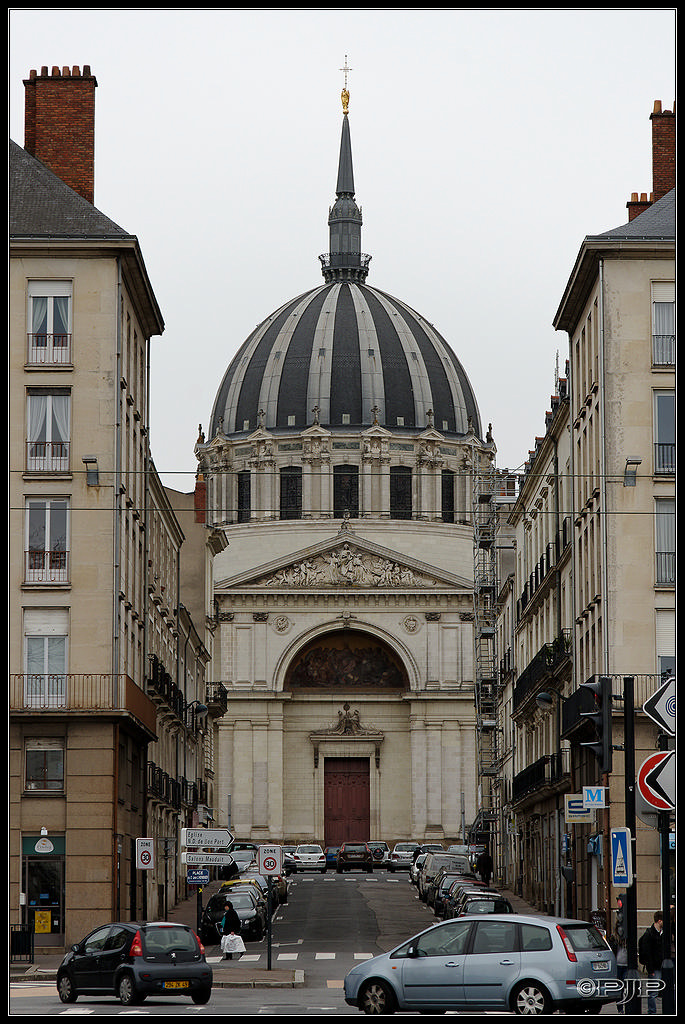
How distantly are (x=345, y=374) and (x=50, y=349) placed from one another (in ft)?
259

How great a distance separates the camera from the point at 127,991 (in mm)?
26031

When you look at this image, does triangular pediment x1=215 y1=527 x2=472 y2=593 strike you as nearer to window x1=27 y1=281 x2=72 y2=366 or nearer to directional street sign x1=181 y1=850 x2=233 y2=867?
window x1=27 y1=281 x2=72 y2=366

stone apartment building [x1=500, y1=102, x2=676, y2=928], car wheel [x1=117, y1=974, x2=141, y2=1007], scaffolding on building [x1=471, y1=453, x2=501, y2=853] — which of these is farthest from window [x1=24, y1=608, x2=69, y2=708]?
scaffolding on building [x1=471, y1=453, x2=501, y2=853]

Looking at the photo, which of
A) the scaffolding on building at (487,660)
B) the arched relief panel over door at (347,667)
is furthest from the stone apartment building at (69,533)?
the arched relief panel over door at (347,667)

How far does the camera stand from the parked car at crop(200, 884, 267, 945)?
144 ft

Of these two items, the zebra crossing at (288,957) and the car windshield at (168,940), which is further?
the zebra crossing at (288,957)

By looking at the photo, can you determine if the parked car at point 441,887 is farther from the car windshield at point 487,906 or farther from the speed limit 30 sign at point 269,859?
the speed limit 30 sign at point 269,859

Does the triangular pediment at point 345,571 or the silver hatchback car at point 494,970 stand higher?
the triangular pediment at point 345,571

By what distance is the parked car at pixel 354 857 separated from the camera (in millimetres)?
82625

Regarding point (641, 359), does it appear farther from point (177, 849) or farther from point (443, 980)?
point (177, 849)

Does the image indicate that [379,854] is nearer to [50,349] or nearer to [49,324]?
[50,349]

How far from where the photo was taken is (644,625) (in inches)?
1529

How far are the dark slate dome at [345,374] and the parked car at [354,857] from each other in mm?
40999

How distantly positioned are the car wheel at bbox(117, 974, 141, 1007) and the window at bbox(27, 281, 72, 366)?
59.6 ft
